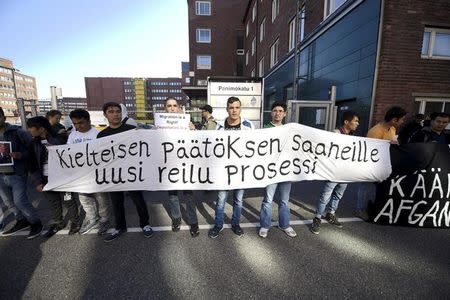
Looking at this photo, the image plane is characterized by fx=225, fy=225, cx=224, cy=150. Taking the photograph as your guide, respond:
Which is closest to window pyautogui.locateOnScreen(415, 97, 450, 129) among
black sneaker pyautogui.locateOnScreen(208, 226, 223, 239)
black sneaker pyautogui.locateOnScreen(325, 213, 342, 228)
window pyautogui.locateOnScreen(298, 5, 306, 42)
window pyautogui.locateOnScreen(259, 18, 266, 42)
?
black sneaker pyautogui.locateOnScreen(325, 213, 342, 228)

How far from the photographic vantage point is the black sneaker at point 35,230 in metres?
3.28

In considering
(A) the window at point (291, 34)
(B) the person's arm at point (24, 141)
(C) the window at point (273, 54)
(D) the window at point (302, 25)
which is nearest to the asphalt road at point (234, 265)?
(B) the person's arm at point (24, 141)

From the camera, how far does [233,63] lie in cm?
3105

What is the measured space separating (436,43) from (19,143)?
1064cm

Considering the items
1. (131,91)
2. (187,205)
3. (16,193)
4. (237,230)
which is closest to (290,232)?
(237,230)

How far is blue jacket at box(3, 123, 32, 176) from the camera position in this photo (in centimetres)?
311

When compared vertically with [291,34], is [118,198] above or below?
below

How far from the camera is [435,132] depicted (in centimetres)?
385

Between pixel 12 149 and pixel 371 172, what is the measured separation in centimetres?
524

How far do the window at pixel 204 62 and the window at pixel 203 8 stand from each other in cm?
540

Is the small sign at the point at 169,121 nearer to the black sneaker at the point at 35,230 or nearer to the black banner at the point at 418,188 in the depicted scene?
the black sneaker at the point at 35,230

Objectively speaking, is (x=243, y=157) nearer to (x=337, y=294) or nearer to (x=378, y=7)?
(x=337, y=294)

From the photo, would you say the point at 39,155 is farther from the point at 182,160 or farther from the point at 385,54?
the point at 385,54

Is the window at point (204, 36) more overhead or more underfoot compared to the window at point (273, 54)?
more overhead
